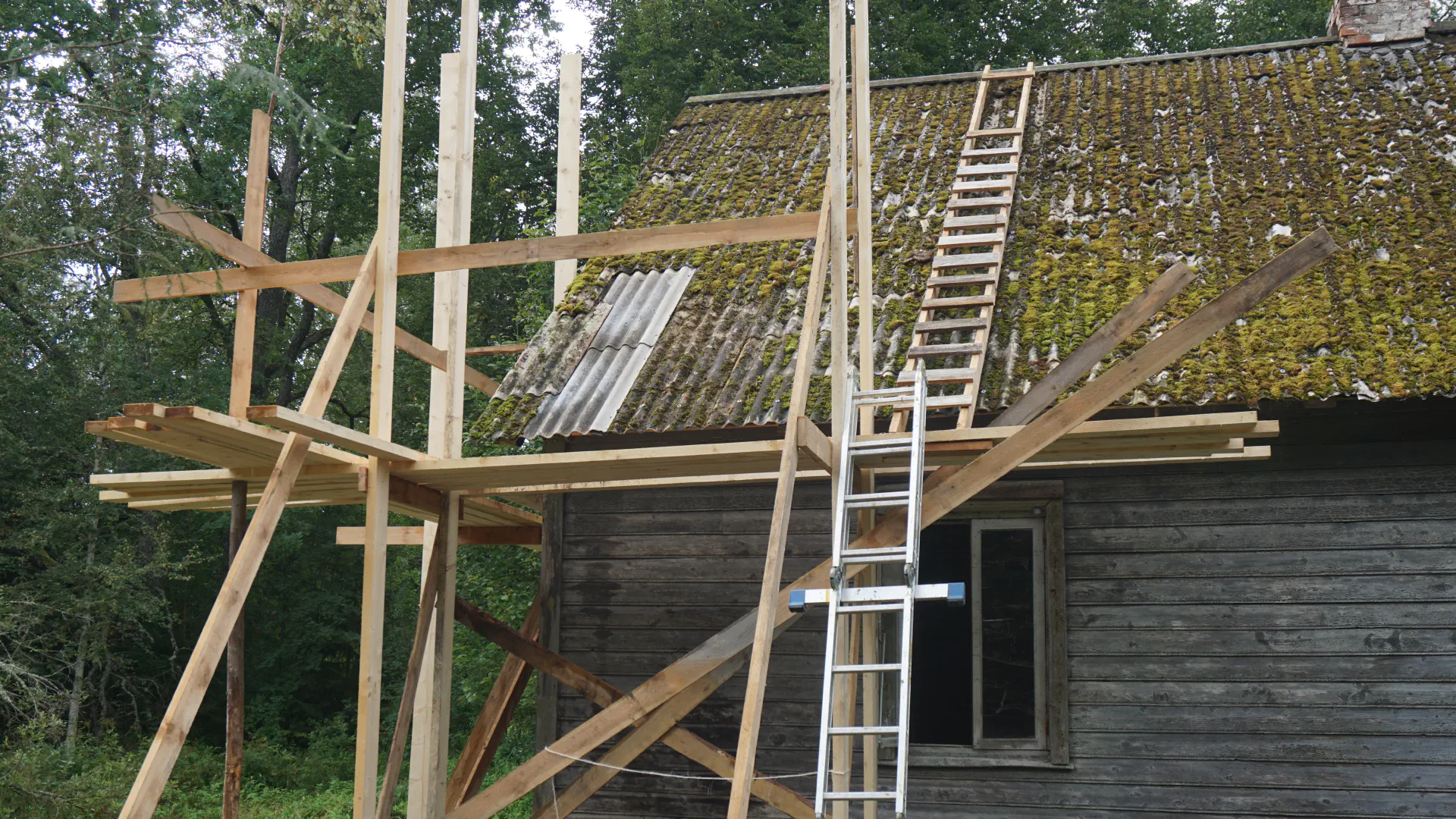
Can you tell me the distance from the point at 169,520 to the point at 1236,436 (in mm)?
16675

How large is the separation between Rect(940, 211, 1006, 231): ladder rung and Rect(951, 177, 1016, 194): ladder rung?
0.40m

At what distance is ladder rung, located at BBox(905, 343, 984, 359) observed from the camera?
7.29 metres

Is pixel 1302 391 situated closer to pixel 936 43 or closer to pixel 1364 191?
pixel 1364 191

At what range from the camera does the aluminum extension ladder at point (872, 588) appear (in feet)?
16.1

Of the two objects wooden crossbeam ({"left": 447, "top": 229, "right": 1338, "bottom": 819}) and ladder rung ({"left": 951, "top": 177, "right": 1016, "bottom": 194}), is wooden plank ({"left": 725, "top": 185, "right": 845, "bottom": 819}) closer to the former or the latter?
wooden crossbeam ({"left": 447, "top": 229, "right": 1338, "bottom": 819})

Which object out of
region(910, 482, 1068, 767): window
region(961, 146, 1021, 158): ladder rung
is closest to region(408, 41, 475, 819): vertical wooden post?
region(910, 482, 1068, 767): window

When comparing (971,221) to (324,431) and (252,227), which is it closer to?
(252,227)

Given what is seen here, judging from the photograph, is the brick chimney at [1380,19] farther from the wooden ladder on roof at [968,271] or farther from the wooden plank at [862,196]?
the wooden plank at [862,196]

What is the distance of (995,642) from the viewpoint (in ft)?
26.0

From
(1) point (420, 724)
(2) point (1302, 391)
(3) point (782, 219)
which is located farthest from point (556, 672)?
A: (2) point (1302, 391)

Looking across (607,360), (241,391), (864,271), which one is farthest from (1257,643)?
(241,391)

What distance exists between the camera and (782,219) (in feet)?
19.7

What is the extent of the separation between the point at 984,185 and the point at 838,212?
11.7ft

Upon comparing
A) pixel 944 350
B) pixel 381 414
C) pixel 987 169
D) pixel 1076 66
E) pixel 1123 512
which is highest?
pixel 1076 66
